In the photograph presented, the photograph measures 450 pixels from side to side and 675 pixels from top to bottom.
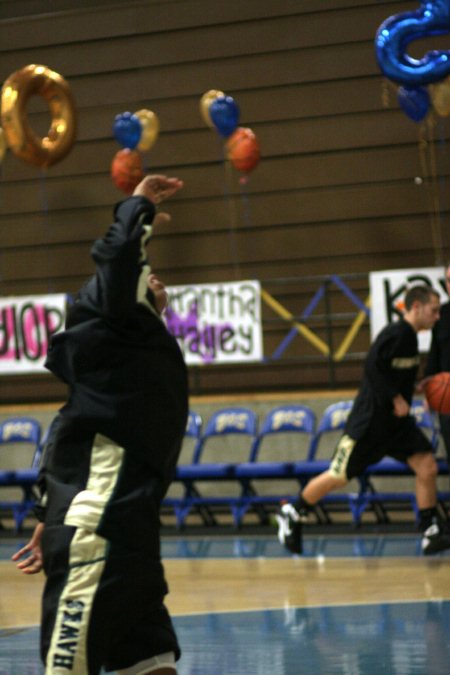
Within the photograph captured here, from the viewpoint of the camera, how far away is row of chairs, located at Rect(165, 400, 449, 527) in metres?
11.1

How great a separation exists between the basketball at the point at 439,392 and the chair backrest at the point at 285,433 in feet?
8.96

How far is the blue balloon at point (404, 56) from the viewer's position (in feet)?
22.5

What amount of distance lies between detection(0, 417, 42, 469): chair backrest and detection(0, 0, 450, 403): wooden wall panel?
1.34 meters

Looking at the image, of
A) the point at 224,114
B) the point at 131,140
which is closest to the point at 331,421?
the point at 224,114

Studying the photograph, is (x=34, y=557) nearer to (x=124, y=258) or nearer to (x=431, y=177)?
(x=124, y=258)

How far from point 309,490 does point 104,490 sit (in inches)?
233

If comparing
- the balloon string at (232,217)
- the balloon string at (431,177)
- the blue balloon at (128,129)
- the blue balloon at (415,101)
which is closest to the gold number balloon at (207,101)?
the blue balloon at (128,129)

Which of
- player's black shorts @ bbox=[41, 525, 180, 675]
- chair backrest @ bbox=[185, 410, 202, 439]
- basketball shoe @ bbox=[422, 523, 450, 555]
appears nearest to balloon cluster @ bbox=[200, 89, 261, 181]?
chair backrest @ bbox=[185, 410, 202, 439]

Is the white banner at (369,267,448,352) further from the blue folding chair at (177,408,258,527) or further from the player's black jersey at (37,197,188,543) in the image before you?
the player's black jersey at (37,197,188,543)

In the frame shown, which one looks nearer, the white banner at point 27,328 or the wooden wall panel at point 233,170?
the white banner at point 27,328

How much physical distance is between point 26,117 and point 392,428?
5610 millimetres

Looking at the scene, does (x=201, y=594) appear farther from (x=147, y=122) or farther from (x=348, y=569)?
(x=147, y=122)

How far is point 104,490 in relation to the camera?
3545 mm

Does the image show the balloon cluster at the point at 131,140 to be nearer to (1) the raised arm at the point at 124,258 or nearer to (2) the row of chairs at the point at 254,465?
(2) the row of chairs at the point at 254,465
